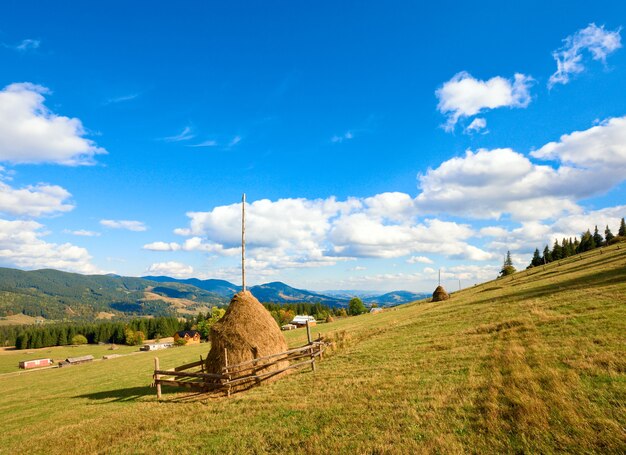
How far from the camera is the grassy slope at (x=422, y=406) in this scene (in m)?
7.28

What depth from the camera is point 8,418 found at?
18.2 meters

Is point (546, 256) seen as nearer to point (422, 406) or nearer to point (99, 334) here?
point (422, 406)

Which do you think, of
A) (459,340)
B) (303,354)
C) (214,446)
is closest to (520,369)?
(459,340)

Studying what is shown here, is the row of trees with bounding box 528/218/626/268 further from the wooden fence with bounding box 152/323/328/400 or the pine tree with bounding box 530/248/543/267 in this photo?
the wooden fence with bounding box 152/323/328/400

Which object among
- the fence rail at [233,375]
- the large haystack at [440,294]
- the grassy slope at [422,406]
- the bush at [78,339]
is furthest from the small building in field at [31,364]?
the large haystack at [440,294]

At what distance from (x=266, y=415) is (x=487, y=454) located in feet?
22.9

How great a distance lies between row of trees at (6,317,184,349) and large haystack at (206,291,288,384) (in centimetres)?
11475

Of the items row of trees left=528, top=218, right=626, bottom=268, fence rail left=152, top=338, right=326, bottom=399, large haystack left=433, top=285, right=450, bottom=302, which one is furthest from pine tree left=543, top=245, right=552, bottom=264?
fence rail left=152, top=338, right=326, bottom=399

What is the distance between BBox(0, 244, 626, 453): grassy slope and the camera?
728cm

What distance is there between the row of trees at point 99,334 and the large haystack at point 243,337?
4518 inches

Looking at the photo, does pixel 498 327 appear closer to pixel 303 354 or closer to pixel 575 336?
pixel 575 336

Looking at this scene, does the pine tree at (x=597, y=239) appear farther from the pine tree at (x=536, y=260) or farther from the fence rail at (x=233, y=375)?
the fence rail at (x=233, y=375)

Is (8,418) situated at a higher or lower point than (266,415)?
lower

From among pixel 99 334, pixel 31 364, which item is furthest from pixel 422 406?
pixel 99 334
